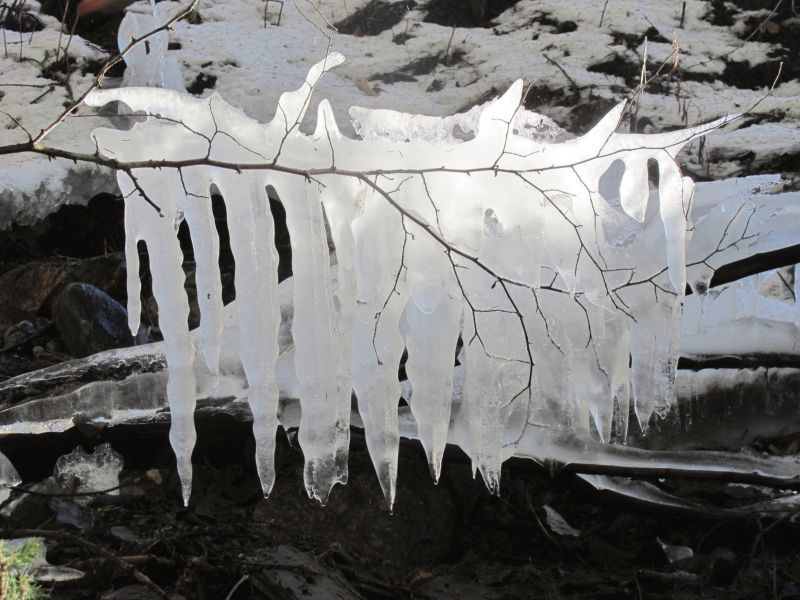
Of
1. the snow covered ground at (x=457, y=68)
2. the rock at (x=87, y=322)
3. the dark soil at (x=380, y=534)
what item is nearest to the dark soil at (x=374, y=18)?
the snow covered ground at (x=457, y=68)

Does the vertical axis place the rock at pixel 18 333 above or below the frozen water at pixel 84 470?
above

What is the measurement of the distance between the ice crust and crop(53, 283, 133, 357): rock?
4.48 feet

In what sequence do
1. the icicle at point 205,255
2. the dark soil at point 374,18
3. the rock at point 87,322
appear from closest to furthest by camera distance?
the icicle at point 205,255 → the rock at point 87,322 → the dark soil at point 374,18

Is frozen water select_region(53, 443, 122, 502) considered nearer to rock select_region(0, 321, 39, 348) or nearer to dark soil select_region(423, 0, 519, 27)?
rock select_region(0, 321, 39, 348)

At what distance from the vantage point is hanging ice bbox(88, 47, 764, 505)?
1963mm

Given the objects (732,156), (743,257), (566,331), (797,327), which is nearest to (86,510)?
(566,331)

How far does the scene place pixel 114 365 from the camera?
8.42 ft

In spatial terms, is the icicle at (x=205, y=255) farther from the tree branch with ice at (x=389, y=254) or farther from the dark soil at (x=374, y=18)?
the dark soil at (x=374, y=18)

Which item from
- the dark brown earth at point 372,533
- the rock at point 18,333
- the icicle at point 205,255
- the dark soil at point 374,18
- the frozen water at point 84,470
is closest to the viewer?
the icicle at point 205,255

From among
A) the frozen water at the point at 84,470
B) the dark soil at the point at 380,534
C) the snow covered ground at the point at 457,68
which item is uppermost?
the snow covered ground at the point at 457,68

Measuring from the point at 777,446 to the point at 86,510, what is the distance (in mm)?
2214

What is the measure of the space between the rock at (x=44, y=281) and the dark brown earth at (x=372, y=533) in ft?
4.53

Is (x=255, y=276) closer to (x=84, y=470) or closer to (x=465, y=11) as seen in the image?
(x=84, y=470)

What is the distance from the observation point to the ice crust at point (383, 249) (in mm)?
1964
